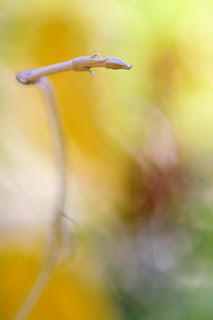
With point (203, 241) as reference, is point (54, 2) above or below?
above

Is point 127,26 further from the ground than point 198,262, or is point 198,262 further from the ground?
point 127,26

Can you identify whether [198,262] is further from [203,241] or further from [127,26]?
[127,26]

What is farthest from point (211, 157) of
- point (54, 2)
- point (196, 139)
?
point (54, 2)

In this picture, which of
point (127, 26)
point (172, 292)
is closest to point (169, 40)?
point (127, 26)

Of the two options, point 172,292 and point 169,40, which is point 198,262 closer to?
point 172,292

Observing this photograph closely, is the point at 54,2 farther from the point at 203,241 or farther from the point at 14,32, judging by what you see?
the point at 203,241
